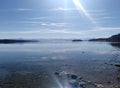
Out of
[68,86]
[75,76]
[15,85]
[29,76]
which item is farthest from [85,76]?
[15,85]

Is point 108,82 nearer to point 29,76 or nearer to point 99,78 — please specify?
point 99,78

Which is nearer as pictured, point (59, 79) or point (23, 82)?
point (23, 82)

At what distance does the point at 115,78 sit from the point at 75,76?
19.1 feet

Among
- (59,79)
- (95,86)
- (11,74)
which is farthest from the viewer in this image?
(11,74)

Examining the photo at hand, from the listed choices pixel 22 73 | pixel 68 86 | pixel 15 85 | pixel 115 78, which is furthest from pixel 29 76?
pixel 115 78

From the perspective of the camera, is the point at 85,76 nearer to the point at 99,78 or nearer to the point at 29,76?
the point at 99,78

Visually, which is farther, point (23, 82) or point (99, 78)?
point (99, 78)

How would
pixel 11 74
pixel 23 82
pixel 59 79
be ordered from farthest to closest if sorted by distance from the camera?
pixel 11 74 → pixel 59 79 → pixel 23 82

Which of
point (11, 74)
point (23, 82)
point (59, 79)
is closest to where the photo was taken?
point (23, 82)

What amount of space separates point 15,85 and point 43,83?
Answer: 11.9 ft

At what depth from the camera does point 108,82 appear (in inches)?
1165

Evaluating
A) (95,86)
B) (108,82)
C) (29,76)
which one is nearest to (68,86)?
(95,86)

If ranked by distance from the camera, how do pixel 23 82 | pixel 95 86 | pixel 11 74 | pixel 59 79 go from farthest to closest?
pixel 11 74, pixel 59 79, pixel 23 82, pixel 95 86

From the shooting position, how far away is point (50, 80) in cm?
3097
